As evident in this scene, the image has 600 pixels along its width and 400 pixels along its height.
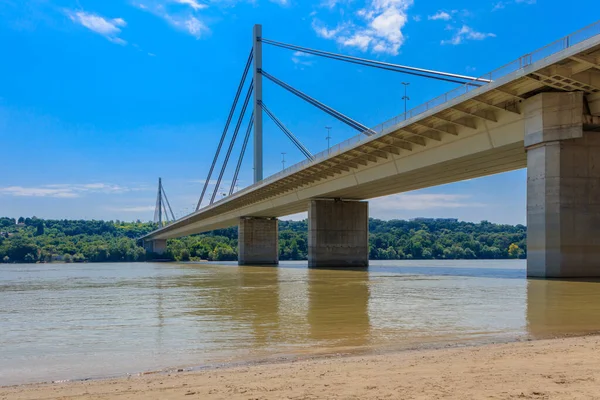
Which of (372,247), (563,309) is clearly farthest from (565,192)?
(372,247)

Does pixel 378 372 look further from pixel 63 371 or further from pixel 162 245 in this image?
pixel 162 245

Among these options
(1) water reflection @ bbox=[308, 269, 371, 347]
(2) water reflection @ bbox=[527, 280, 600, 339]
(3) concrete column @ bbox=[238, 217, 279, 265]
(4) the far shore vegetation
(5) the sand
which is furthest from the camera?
(4) the far shore vegetation

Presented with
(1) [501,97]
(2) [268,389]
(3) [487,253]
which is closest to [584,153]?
(1) [501,97]

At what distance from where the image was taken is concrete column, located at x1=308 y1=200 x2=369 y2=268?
59.1 m

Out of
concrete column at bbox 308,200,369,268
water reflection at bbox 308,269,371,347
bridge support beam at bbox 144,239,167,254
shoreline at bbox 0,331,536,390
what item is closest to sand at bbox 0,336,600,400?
shoreline at bbox 0,331,536,390

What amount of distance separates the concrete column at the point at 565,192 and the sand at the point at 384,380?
19.9 m

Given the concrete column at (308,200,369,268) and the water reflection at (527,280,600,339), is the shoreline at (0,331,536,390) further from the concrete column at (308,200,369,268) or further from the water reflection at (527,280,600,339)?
the concrete column at (308,200,369,268)

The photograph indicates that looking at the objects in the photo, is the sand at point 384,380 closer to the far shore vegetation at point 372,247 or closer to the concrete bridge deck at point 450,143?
the concrete bridge deck at point 450,143

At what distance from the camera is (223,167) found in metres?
87.7

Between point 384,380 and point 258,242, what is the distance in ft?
258

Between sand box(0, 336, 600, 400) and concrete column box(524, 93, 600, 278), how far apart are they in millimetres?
19866

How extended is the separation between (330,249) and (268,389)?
5357 centimetres

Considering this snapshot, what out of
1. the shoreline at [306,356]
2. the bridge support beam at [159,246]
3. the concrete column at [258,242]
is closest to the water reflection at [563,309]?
the shoreline at [306,356]

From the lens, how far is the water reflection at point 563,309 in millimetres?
10992
